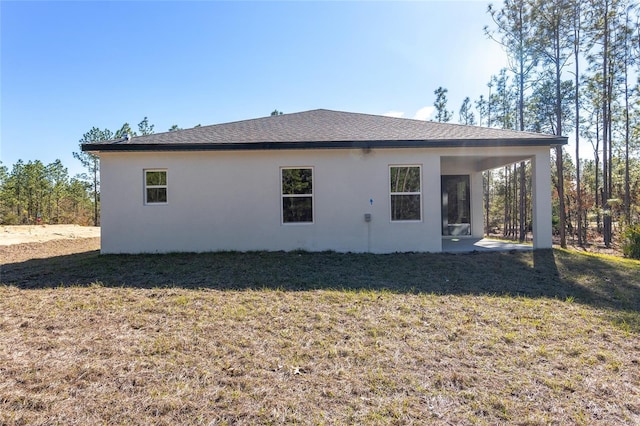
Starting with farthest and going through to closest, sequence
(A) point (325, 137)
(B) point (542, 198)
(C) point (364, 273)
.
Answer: (A) point (325, 137)
(B) point (542, 198)
(C) point (364, 273)

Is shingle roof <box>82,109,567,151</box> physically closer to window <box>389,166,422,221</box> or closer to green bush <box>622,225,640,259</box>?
window <box>389,166,422,221</box>

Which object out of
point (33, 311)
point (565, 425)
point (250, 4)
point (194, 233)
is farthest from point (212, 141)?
point (565, 425)

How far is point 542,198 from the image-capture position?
8250 millimetres

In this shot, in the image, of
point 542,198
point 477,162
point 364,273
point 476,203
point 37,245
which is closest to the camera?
point 364,273

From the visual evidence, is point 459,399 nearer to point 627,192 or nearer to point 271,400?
point 271,400

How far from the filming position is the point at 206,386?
8.40 feet

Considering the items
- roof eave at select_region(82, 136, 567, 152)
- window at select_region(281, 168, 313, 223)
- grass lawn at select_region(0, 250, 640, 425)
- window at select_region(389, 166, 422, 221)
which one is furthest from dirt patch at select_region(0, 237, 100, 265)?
window at select_region(389, 166, 422, 221)

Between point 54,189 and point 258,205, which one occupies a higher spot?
point 54,189

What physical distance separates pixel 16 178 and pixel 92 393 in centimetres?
3149

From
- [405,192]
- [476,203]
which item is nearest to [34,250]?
[405,192]

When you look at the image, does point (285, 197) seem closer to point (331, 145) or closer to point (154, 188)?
point (331, 145)

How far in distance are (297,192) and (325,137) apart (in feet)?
5.37

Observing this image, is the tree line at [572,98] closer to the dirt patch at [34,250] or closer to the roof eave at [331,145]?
the roof eave at [331,145]

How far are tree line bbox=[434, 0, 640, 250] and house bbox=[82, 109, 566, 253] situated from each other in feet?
20.1
